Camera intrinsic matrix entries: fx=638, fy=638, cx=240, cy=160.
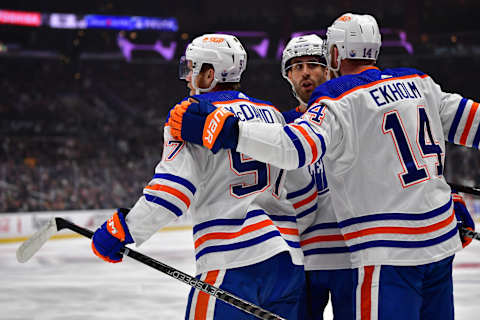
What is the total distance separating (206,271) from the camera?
6.15 feet

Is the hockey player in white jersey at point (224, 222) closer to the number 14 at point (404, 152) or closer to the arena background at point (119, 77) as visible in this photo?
the number 14 at point (404, 152)

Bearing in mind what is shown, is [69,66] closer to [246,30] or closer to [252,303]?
[246,30]

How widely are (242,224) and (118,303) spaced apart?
309 cm

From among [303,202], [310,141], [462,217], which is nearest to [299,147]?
[310,141]

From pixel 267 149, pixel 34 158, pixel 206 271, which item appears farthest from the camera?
pixel 34 158

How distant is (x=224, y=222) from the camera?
6.11 feet

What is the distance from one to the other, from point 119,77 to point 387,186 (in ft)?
59.2

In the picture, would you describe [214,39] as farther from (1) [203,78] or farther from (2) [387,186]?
(2) [387,186]

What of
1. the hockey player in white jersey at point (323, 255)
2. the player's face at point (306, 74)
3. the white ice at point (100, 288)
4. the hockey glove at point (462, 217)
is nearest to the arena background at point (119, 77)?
the white ice at point (100, 288)

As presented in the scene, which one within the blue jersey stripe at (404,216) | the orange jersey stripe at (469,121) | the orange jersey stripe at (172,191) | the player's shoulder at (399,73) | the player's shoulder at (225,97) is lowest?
the blue jersey stripe at (404,216)

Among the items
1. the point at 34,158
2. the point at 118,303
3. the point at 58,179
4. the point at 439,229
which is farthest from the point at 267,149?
the point at 34,158

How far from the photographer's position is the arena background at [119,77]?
37.5 ft

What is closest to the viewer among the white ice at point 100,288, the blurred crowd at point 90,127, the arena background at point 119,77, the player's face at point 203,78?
the player's face at point 203,78

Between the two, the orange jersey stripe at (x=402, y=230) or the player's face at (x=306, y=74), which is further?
the player's face at (x=306, y=74)
